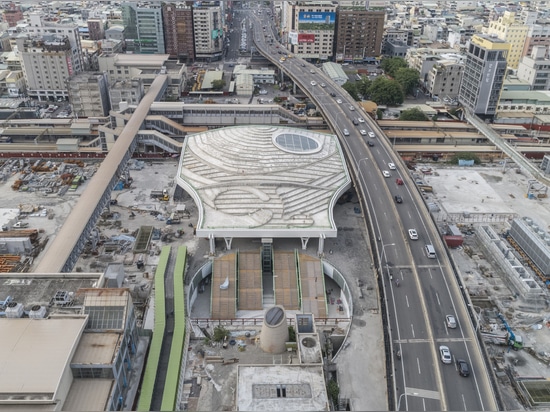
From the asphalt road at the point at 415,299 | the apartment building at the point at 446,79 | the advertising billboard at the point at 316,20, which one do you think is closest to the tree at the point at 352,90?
the apartment building at the point at 446,79

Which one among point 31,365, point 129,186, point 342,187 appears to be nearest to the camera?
point 31,365

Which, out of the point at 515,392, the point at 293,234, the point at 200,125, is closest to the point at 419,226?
the point at 293,234

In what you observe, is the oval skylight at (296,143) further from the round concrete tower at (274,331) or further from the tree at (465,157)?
the round concrete tower at (274,331)

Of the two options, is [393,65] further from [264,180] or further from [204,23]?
[264,180]

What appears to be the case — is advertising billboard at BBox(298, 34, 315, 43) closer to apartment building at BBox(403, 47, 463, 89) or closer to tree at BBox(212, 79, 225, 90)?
apartment building at BBox(403, 47, 463, 89)

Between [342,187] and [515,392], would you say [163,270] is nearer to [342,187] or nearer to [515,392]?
[342,187]

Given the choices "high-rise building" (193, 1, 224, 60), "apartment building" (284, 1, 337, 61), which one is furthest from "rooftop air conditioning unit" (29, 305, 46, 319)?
"apartment building" (284, 1, 337, 61)
